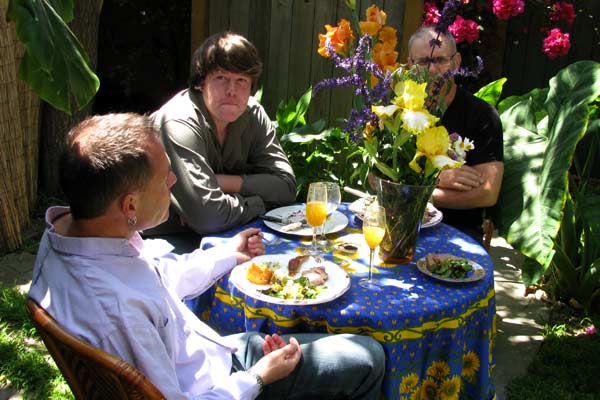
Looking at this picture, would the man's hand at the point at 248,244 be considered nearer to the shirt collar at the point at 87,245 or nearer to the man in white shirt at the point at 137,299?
the man in white shirt at the point at 137,299

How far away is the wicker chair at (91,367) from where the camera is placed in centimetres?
129

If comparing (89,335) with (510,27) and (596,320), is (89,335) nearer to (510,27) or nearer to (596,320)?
(596,320)

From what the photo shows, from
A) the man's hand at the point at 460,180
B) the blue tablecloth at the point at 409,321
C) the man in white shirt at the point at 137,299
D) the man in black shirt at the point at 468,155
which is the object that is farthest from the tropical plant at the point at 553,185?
the man in white shirt at the point at 137,299

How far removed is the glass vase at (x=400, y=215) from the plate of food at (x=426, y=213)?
0.34m

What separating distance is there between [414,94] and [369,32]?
0.55 meters

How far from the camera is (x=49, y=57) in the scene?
1.56 metres

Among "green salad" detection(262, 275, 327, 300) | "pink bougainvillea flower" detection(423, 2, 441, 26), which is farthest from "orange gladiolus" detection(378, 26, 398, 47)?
"pink bougainvillea flower" detection(423, 2, 441, 26)

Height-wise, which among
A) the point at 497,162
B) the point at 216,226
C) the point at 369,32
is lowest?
the point at 216,226

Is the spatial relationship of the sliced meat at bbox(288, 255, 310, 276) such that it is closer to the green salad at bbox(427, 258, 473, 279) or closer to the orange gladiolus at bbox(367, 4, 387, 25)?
the green salad at bbox(427, 258, 473, 279)

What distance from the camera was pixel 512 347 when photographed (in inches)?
128

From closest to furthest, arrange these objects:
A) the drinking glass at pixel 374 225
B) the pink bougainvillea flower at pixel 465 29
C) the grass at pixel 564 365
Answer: the drinking glass at pixel 374 225 → the grass at pixel 564 365 → the pink bougainvillea flower at pixel 465 29

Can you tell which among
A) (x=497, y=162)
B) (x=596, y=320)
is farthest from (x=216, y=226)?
(x=596, y=320)

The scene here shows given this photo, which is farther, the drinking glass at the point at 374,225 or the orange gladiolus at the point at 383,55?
the orange gladiolus at the point at 383,55

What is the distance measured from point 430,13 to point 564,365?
2991mm
